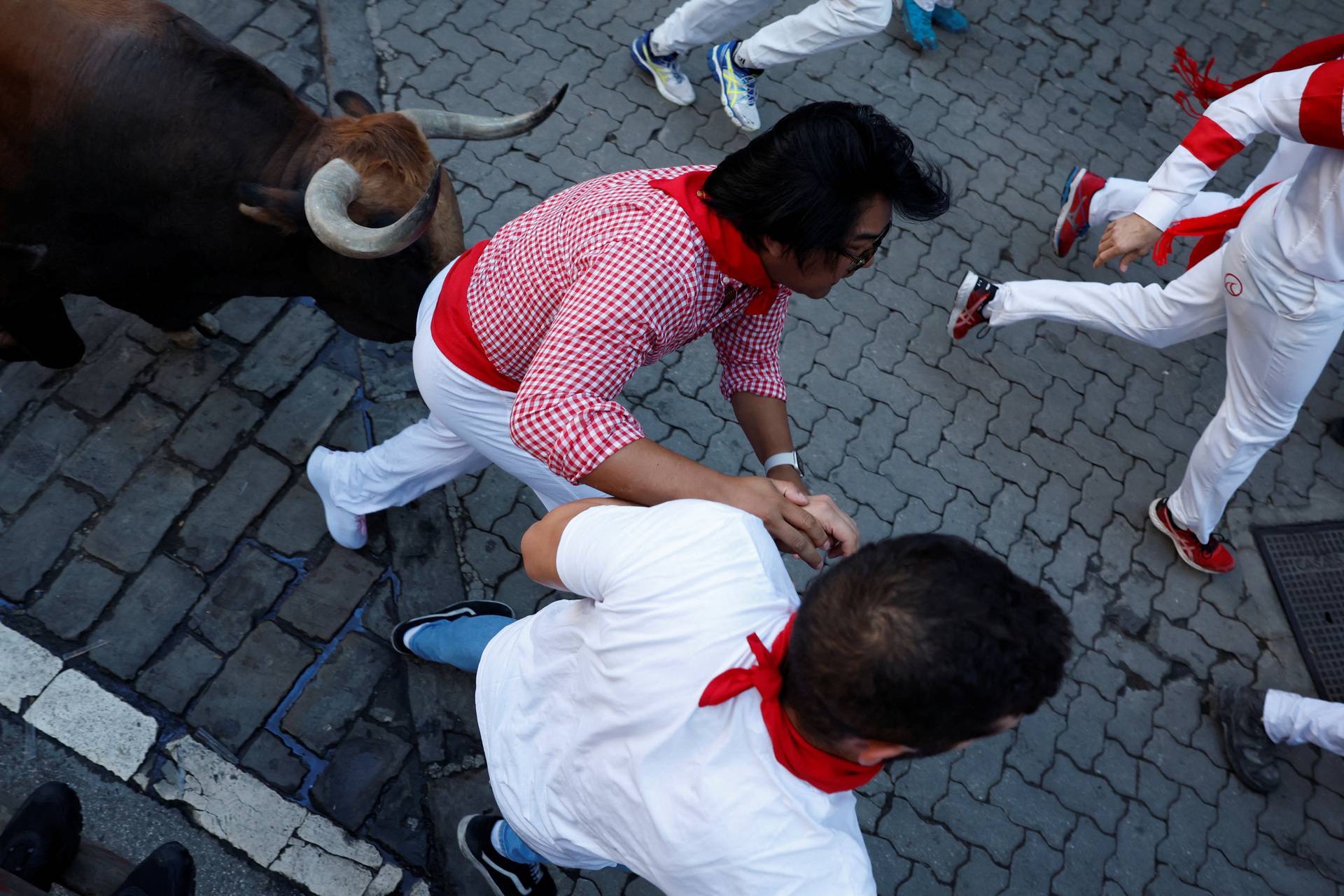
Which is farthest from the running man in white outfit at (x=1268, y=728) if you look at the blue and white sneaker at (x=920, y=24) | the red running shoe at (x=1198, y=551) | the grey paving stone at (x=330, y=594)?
the blue and white sneaker at (x=920, y=24)

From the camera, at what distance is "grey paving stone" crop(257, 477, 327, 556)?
384 cm

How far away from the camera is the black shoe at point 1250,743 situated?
4.03 m

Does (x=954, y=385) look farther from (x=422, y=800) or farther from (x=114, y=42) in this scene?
(x=114, y=42)

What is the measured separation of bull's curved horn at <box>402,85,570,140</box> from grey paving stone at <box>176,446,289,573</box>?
5.32 ft

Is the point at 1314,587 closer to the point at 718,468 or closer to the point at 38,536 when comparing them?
the point at 718,468

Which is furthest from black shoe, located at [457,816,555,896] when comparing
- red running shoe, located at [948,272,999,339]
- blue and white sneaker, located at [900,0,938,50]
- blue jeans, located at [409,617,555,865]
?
blue and white sneaker, located at [900,0,938,50]

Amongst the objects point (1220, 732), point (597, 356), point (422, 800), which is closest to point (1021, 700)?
point (597, 356)

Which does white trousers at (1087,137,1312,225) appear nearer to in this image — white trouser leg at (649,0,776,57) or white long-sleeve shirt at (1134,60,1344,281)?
white long-sleeve shirt at (1134,60,1344,281)

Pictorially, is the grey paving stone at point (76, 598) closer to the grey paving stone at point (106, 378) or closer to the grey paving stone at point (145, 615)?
the grey paving stone at point (145, 615)

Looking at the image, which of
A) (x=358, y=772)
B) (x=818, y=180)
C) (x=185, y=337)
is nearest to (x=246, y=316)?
(x=185, y=337)

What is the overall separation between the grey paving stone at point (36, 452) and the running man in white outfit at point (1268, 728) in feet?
17.1

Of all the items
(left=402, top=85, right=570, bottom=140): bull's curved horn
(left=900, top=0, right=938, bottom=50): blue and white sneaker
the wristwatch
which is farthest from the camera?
(left=900, top=0, right=938, bottom=50): blue and white sneaker

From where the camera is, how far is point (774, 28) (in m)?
5.21

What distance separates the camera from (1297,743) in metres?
4.08
